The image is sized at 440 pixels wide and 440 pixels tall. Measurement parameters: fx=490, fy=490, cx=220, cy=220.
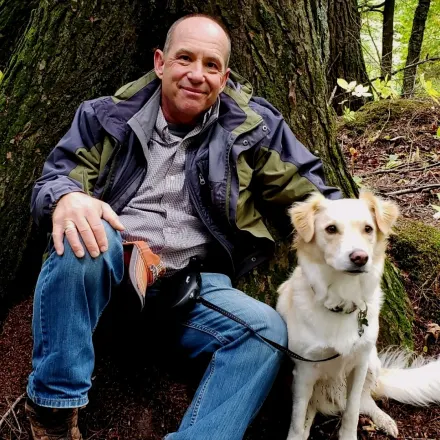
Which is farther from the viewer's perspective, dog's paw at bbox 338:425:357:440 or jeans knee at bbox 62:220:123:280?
dog's paw at bbox 338:425:357:440

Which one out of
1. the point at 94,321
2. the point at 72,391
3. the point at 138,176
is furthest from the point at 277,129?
the point at 72,391

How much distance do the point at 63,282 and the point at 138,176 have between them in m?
0.82

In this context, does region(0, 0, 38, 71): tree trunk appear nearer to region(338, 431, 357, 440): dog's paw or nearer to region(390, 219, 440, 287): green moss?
region(390, 219, 440, 287): green moss

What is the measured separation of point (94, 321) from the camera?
2.03 m

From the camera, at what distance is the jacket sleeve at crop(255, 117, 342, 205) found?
2.61 metres

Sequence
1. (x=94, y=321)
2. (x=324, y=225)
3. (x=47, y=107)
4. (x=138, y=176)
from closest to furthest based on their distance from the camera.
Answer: (x=94, y=321)
(x=324, y=225)
(x=138, y=176)
(x=47, y=107)

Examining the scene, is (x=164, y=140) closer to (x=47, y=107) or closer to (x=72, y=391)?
(x=47, y=107)

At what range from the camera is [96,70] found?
9.70ft

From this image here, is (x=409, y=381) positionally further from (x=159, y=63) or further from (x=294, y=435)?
(x=159, y=63)

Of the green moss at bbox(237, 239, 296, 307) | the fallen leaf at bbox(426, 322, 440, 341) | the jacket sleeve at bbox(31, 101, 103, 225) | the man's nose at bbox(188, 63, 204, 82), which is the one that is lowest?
the fallen leaf at bbox(426, 322, 440, 341)

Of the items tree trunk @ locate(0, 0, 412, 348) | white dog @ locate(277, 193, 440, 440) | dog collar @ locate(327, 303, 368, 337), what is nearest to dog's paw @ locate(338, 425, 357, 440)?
white dog @ locate(277, 193, 440, 440)

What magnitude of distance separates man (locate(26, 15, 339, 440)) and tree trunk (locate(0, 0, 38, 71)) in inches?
63.8

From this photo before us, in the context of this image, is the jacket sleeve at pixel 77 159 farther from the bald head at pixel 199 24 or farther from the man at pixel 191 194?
the bald head at pixel 199 24

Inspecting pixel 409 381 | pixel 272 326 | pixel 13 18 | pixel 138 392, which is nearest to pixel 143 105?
pixel 272 326
